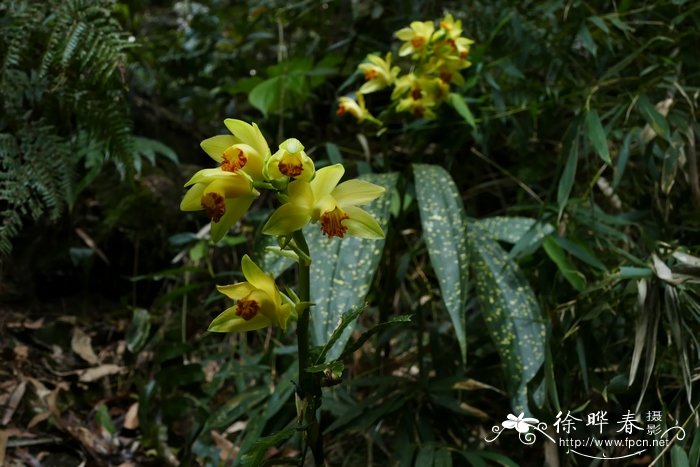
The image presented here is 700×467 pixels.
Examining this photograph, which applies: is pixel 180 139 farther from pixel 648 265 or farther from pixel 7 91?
pixel 648 265

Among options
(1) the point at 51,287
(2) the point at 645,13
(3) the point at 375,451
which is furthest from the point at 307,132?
(3) the point at 375,451

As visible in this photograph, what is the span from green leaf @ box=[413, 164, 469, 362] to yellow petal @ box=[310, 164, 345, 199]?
359mm

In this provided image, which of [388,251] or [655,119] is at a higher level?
[655,119]

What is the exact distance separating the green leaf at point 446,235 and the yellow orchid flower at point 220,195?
41 cm

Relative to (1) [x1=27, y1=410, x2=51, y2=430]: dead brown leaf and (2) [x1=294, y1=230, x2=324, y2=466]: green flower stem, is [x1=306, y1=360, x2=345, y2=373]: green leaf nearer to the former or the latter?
(2) [x1=294, y1=230, x2=324, y2=466]: green flower stem

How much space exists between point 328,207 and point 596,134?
674mm

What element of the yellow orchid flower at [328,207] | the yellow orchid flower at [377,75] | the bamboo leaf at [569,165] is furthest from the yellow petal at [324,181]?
the yellow orchid flower at [377,75]

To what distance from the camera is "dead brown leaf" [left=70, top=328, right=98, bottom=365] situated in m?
1.51

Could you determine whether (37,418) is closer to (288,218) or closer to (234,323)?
(234,323)

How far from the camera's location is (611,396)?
1068 mm

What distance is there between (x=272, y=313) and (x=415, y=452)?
0.53 meters

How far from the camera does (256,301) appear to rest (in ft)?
2.40

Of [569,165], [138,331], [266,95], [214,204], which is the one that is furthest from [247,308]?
[266,95]

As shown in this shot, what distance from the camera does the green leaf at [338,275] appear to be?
1.02 metres
